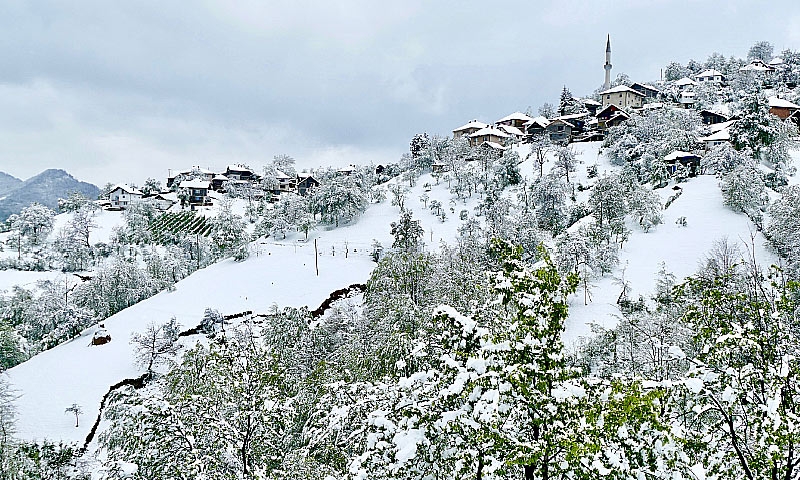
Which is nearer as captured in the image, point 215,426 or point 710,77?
point 215,426

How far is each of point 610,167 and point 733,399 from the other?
45708mm

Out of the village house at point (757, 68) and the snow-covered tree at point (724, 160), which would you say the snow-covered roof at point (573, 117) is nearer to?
the snow-covered tree at point (724, 160)

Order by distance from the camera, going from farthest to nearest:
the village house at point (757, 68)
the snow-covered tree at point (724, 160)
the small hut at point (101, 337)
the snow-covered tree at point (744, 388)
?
1. the village house at point (757, 68)
2. the snow-covered tree at point (724, 160)
3. the small hut at point (101, 337)
4. the snow-covered tree at point (744, 388)

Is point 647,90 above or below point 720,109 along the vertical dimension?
above

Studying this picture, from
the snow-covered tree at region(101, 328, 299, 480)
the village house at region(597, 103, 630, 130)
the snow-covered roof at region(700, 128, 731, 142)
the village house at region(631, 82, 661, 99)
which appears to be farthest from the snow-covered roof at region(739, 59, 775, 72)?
the snow-covered tree at region(101, 328, 299, 480)

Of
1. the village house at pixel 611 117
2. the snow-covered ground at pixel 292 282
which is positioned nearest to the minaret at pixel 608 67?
the village house at pixel 611 117

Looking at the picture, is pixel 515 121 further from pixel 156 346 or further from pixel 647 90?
pixel 156 346

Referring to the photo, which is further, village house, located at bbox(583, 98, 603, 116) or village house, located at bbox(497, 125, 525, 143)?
village house, located at bbox(583, 98, 603, 116)

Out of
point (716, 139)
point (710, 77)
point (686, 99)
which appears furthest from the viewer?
point (710, 77)

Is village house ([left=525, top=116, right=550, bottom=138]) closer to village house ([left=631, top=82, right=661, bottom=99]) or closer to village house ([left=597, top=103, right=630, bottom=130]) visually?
village house ([left=597, top=103, right=630, bottom=130])

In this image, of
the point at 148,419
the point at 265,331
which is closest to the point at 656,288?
the point at 265,331

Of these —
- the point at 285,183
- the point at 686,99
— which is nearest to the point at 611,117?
the point at 686,99

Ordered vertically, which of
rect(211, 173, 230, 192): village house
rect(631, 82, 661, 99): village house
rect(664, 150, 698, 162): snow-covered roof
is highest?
rect(631, 82, 661, 99): village house

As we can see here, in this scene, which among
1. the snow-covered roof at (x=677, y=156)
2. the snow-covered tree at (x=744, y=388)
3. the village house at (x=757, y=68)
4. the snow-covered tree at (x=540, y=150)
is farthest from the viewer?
the village house at (x=757, y=68)
